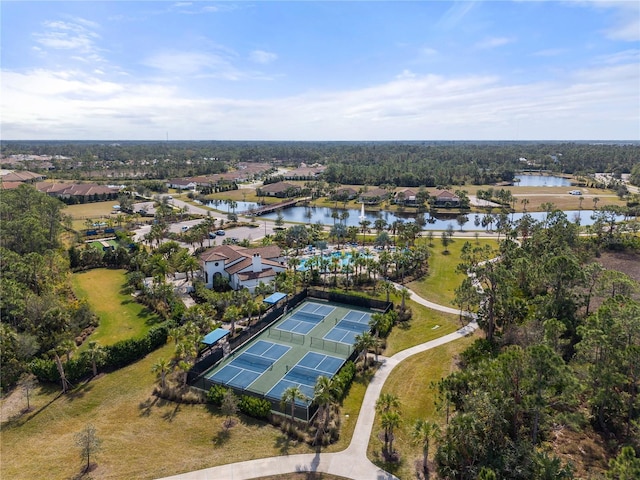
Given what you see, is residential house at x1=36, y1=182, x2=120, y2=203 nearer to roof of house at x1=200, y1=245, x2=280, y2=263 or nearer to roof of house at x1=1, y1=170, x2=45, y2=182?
roof of house at x1=1, y1=170, x2=45, y2=182

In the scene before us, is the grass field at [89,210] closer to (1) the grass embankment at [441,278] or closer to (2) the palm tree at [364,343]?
(1) the grass embankment at [441,278]

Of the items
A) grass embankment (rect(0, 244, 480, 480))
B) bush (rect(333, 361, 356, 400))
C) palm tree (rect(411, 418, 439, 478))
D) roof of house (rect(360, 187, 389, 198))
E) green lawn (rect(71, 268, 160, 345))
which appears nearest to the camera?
palm tree (rect(411, 418, 439, 478))

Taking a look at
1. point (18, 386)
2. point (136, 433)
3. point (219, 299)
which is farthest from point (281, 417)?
point (18, 386)

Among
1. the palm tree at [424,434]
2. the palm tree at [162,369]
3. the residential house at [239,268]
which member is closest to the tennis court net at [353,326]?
the residential house at [239,268]

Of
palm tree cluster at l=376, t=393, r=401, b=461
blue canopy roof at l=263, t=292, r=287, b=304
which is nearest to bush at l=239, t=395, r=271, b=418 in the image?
palm tree cluster at l=376, t=393, r=401, b=461

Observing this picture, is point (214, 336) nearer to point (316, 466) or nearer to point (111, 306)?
point (316, 466)

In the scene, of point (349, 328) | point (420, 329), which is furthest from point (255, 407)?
point (420, 329)
